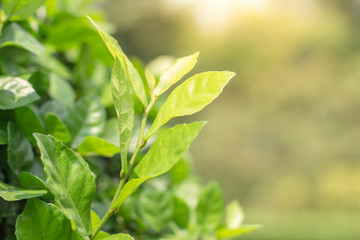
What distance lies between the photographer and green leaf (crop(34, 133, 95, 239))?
1.04ft

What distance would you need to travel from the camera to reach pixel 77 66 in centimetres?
64

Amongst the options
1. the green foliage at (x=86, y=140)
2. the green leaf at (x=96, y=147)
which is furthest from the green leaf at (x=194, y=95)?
the green leaf at (x=96, y=147)

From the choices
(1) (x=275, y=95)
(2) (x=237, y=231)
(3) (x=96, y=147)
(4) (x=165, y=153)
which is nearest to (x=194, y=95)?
(4) (x=165, y=153)

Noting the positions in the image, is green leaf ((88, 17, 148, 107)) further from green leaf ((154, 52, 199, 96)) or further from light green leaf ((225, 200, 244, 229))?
light green leaf ((225, 200, 244, 229))

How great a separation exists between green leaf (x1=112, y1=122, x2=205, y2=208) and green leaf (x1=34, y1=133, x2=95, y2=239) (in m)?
0.03

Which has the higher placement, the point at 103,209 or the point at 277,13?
the point at 277,13

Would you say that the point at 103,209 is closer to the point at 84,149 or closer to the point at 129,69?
the point at 84,149

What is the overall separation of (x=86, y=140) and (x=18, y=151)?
73mm

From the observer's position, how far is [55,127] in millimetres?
450

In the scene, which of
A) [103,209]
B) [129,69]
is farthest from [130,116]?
[103,209]

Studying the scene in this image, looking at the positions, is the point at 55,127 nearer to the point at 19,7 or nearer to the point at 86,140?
the point at 86,140

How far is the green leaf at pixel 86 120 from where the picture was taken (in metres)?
0.50

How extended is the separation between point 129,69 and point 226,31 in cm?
986

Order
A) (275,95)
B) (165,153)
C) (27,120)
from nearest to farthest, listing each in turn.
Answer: (165,153)
(27,120)
(275,95)
